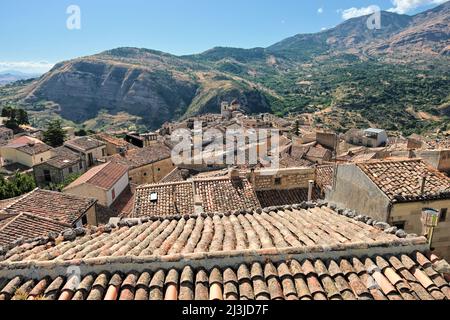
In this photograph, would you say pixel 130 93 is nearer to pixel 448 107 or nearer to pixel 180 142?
pixel 180 142

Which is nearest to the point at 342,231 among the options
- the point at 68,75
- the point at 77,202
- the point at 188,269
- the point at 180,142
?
the point at 188,269

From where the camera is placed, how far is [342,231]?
6.55 metres

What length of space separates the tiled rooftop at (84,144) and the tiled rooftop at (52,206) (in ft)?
76.1

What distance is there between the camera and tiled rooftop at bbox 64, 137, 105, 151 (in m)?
39.8

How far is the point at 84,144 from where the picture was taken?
4094 centimetres

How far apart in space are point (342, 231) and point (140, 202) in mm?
12412

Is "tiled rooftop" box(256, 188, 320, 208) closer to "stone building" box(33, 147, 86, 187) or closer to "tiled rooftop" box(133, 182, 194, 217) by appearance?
"tiled rooftop" box(133, 182, 194, 217)

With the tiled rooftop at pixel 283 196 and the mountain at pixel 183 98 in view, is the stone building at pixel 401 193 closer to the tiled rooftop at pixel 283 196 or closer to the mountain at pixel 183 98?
the tiled rooftop at pixel 283 196

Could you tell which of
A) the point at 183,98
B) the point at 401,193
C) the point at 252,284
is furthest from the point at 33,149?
the point at 183,98

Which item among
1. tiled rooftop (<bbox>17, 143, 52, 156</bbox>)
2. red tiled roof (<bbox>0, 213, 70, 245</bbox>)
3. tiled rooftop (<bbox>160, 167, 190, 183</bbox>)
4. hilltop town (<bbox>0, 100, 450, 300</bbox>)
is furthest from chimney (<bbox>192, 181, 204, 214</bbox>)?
tiled rooftop (<bbox>17, 143, 52, 156</bbox>)

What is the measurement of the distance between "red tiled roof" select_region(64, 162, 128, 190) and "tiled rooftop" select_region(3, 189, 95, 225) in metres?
5.43
